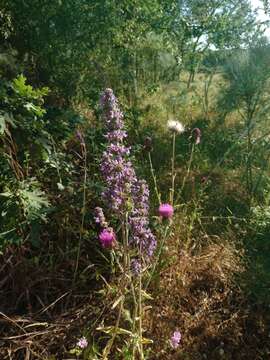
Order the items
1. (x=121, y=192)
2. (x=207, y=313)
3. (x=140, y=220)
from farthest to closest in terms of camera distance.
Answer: (x=207, y=313) < (x=140, y=220) < (x=121, y=192)

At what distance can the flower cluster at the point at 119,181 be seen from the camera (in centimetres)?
163

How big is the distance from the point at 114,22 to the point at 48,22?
0.55 meters

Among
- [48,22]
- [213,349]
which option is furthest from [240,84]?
[213,349]

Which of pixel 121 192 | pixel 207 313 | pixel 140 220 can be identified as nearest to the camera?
pixel 121 192

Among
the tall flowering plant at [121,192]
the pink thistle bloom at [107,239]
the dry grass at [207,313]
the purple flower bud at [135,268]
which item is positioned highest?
→ the tall flowering plant at [121,192]

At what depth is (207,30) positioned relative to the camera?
579 cm

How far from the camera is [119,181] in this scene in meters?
1.63

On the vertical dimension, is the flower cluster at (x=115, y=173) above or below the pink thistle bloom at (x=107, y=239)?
above

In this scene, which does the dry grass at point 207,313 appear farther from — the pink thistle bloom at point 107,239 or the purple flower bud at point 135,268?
the pink thistle bloom at point 107,239

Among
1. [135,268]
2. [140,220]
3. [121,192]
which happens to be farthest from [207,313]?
[121,192]

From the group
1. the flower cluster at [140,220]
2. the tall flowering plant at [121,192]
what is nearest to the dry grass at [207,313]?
the tall flowering plant at [121,192]

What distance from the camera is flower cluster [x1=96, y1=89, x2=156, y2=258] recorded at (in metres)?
1.63

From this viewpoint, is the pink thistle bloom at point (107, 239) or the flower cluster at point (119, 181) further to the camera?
the pink thistle bloom at point (107, 239)

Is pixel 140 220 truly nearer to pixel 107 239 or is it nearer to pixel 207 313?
pixel 107 239
